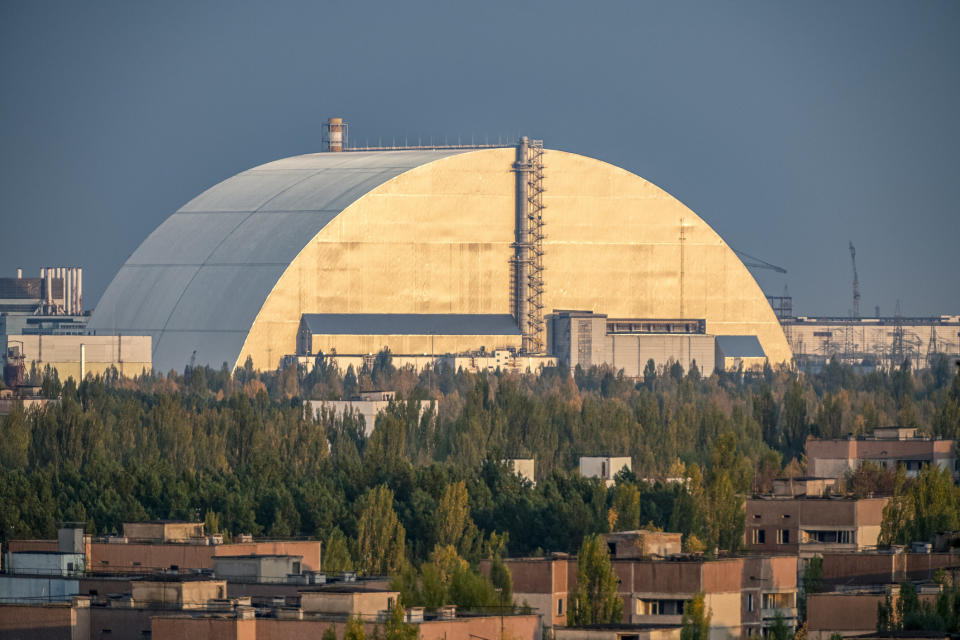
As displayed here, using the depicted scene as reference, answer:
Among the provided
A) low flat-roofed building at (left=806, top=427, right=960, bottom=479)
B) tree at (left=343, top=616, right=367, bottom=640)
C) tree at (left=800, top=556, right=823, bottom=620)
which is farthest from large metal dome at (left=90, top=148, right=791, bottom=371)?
tree at (left=343, top=616, right=367, bottom=640)

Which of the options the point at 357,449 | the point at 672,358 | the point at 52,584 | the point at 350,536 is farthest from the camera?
the point at 672,358

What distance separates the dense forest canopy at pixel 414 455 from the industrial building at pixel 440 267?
10.3 feet

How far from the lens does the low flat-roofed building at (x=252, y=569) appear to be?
39.6 m

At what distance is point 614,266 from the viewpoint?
107 metres

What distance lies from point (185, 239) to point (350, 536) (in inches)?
2332

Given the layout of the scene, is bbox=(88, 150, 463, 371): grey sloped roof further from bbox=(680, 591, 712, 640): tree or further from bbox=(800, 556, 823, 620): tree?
bbox=(680, 591, 712, 640): tree

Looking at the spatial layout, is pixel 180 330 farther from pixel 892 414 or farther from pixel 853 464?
pixel 853 464

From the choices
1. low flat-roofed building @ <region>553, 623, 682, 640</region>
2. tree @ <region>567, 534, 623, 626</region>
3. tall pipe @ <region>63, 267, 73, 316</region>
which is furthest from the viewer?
tall pipe @ <region>63, 267, 73, 316</region>

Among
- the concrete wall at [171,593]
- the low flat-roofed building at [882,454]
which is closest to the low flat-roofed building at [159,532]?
the concrete wall at [171,593]

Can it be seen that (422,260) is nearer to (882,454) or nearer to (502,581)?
(882,454)

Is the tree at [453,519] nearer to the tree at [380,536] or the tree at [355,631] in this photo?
the tree at [380,536]

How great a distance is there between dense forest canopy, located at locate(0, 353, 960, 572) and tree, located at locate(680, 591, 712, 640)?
14.3 ft

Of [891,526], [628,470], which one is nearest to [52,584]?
[891,526]

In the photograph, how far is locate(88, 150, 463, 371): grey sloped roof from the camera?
10262cm
